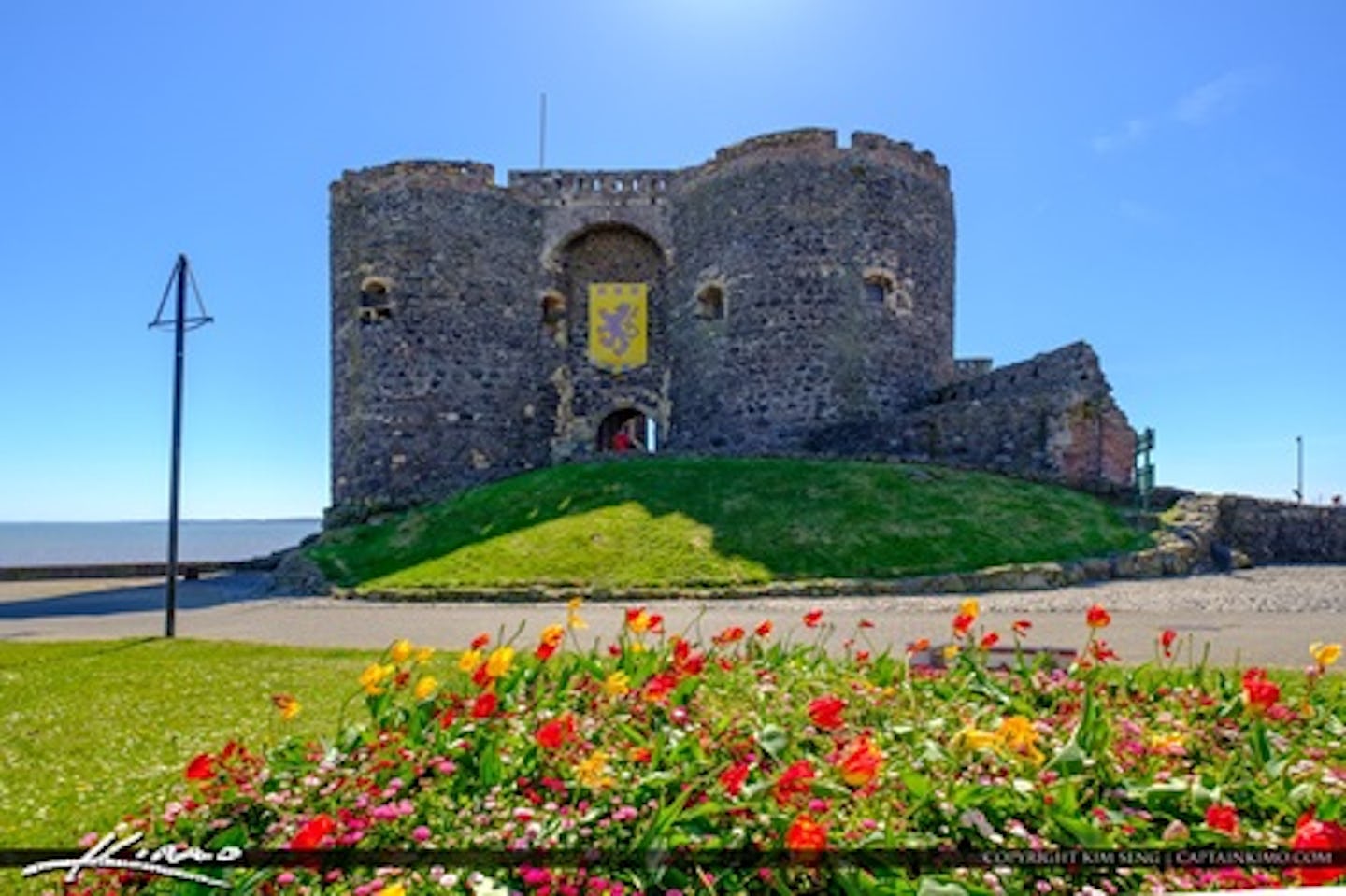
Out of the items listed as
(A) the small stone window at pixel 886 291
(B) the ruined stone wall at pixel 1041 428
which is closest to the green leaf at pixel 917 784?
(B) the ruined stone wall at pixel 1041 428

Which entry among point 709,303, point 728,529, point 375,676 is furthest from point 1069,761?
point 709,303

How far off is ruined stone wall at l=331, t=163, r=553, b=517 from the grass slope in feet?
19.9

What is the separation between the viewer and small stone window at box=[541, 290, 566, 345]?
94.3 ft

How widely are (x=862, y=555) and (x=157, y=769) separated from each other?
12234mm

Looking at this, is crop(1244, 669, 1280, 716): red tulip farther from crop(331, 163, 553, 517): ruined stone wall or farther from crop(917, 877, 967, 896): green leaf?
crop(331, 163, 553, 517): ruined stone wall

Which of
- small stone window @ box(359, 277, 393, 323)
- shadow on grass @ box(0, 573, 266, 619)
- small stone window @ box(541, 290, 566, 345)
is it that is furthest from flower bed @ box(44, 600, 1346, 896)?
small stone window @ box(541, 290, 566, 345)

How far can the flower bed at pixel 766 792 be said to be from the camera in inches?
110

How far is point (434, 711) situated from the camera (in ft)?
14.2

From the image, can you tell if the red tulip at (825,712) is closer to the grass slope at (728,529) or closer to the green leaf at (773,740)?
the green leaf at (773,740)

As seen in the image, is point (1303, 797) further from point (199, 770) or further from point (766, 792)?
point (199, 770)

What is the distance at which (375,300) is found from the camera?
1077 inches

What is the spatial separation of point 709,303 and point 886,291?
5.32 meters

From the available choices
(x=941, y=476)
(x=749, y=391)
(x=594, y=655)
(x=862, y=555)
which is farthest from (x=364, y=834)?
(x=749, y=391)

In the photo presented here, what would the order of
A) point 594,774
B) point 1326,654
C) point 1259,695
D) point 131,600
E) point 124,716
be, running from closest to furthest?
point 594,774 → point 1259,695 → point 1326,654 → point 124,716 → point 131,600
